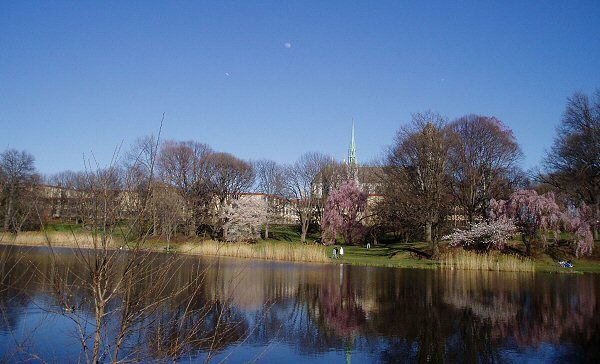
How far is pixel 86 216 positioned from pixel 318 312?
35.4 ft

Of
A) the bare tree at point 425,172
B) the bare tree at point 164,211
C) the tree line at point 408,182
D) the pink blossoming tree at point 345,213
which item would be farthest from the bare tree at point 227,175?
the bare tree at point 164,211

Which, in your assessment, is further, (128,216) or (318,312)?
(318,312)

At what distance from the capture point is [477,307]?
1694cm

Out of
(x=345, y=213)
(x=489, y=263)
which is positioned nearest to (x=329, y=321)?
(x=489, y=263)

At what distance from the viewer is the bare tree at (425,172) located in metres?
37.3

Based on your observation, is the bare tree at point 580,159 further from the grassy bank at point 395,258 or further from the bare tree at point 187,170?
the bare tree at point 187,170

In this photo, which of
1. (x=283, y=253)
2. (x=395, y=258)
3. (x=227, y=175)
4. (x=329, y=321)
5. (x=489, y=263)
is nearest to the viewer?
(x=329, y=321)

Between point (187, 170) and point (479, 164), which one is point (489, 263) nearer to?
point (479, 164)

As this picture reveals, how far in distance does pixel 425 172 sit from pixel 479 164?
8.23 metres

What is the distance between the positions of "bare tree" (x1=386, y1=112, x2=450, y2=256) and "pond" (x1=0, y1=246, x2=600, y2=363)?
44.7 ft

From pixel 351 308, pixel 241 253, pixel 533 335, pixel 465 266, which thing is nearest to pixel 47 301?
pixel 351 308

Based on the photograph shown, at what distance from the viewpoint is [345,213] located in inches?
2137

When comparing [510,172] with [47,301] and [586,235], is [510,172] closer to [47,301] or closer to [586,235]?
[586,235]

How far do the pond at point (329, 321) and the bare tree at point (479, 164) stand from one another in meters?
21.1
